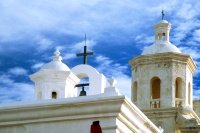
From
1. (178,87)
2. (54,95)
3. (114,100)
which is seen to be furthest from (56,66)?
(178,87)

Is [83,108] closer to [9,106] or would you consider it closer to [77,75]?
[9,106]

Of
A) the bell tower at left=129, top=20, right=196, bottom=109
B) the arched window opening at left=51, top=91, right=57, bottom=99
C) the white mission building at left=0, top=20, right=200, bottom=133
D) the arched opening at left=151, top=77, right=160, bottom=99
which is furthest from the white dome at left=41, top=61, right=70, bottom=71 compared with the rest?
the arched opening at left=151, top=77, right=160, bottom=99

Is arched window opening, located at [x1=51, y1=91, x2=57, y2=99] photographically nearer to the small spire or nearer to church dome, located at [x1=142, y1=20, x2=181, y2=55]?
the small spire

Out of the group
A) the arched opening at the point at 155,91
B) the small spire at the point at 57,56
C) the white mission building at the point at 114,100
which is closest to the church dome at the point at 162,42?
the white mission building at the point at 114,100

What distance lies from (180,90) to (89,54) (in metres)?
7.35

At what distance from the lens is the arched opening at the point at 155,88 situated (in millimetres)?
27000

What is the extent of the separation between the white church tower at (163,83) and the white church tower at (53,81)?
7204mm

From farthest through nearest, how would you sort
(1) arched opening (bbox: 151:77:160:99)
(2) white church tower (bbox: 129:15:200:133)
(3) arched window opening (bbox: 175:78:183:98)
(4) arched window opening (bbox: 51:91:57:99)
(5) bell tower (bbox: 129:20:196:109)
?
(1) arched opening (bbox: 151:77:160:99), (3) arched window opening (bbox: 175:78:183:98), (5) bell tower (bbox: 129:20:196:109), (2) white church tower (bbox: 129:15:200:133), (4) arched window opening (bbox: 51:91:57:99)

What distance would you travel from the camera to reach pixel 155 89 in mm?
27391

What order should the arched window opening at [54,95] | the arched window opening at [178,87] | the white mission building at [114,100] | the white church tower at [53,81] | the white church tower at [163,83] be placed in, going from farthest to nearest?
the arched window opening at [178,87]
the white church tower at [163,83]
the arched window opening at [54,95]
the white church tower at [53,81]
the white mission building at [114,100]

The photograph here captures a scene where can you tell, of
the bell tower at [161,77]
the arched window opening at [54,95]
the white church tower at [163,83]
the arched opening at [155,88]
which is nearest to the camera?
the arched window opening at [54,95]

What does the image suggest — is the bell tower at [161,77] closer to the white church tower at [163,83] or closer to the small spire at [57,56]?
the white church tower at [163,83]

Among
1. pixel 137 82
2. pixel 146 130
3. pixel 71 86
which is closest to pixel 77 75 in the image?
pixel 71 86

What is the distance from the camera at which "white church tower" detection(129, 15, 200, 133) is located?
2580 cm
